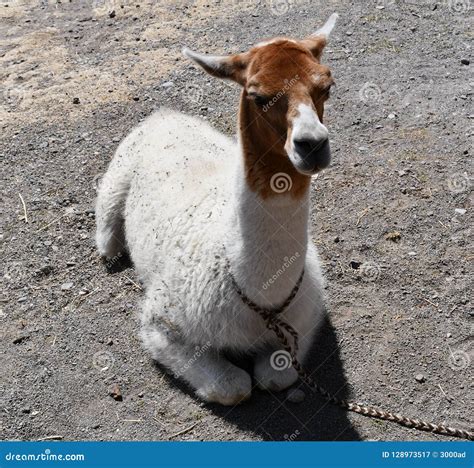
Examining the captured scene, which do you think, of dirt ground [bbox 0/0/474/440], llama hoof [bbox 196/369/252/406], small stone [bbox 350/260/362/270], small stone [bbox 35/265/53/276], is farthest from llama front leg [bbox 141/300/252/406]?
small stone [bbox 350/260/362/270]

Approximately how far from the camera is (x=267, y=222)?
4.16 metres

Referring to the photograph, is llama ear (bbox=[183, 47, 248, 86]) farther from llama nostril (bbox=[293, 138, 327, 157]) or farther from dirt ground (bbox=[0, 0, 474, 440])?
dirt ground (bbox=[0, 0, 474, 440])

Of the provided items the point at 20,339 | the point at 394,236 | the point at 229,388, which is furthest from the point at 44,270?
the point at 394,236

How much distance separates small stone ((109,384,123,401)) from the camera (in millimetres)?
4777

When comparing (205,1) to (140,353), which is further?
(205,1)

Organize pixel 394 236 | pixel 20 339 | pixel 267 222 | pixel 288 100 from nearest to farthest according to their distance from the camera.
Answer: pixel 288 100 < pixel 267 222 < pixel 20 339 < pixel 394 236

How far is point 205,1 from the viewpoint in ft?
32.6

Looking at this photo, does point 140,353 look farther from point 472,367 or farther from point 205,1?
point 205,1

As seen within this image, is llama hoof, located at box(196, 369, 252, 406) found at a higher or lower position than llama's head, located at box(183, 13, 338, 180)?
lower

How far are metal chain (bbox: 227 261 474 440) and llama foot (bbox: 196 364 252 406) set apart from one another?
1.09 feet

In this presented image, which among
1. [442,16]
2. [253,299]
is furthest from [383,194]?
[442,16]

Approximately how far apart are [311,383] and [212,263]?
39.1 inches

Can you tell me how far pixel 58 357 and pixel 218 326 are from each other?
4.32 feet

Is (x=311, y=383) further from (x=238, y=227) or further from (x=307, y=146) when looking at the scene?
(x=307, y=146)
